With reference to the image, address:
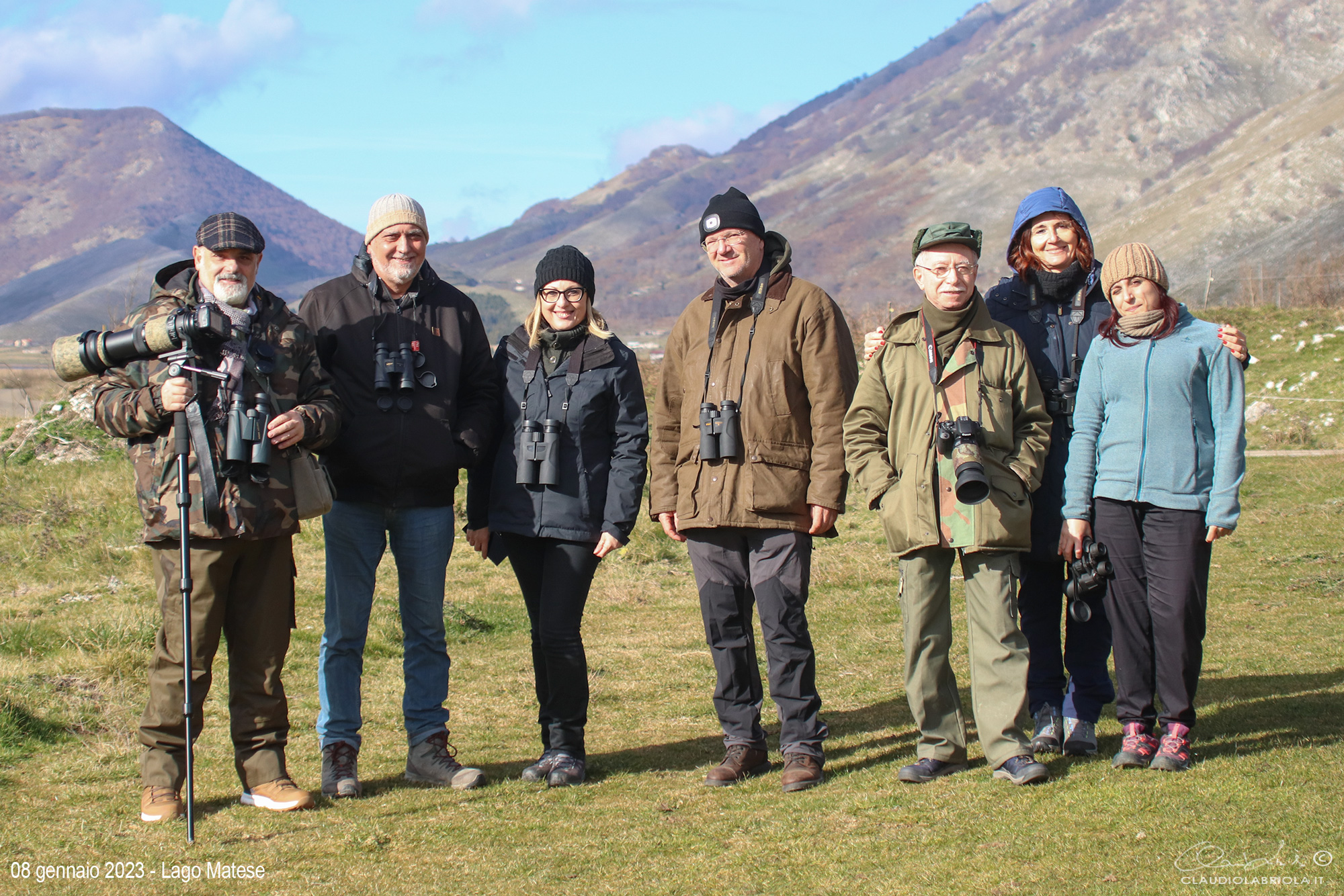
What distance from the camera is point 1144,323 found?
4.32 m

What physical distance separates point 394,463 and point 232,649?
90 cm

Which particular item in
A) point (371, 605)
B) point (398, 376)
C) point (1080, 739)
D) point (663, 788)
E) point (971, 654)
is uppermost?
point (398, 376)

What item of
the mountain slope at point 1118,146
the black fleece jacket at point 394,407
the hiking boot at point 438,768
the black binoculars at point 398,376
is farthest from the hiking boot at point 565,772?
the mountain slope at point 1118,146

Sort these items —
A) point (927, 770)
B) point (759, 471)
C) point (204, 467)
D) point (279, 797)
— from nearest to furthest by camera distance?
point (204, 467), point (279, 797), point (927, 770), point (759, 471)

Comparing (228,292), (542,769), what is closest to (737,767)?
(542,769)

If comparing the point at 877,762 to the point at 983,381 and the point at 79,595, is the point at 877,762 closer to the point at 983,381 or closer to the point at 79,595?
the point at 983,381

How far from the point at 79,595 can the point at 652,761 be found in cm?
524

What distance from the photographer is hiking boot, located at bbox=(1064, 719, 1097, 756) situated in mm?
4535

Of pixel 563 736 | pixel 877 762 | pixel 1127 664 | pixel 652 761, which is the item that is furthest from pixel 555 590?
pixel 1127 664

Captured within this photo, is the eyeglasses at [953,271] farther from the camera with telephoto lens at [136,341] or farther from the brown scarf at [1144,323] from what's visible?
the camera with telephoto lens at [136,341]

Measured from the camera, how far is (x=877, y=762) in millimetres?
4754

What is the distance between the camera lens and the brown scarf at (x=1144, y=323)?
14.2 ft

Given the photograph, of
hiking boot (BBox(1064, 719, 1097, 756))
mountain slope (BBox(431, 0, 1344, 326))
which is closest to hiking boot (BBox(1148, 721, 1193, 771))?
hiking boot (BBox(1064, 719, 1097, 756))

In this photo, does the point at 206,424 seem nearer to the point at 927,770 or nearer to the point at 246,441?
the point at 246,441
